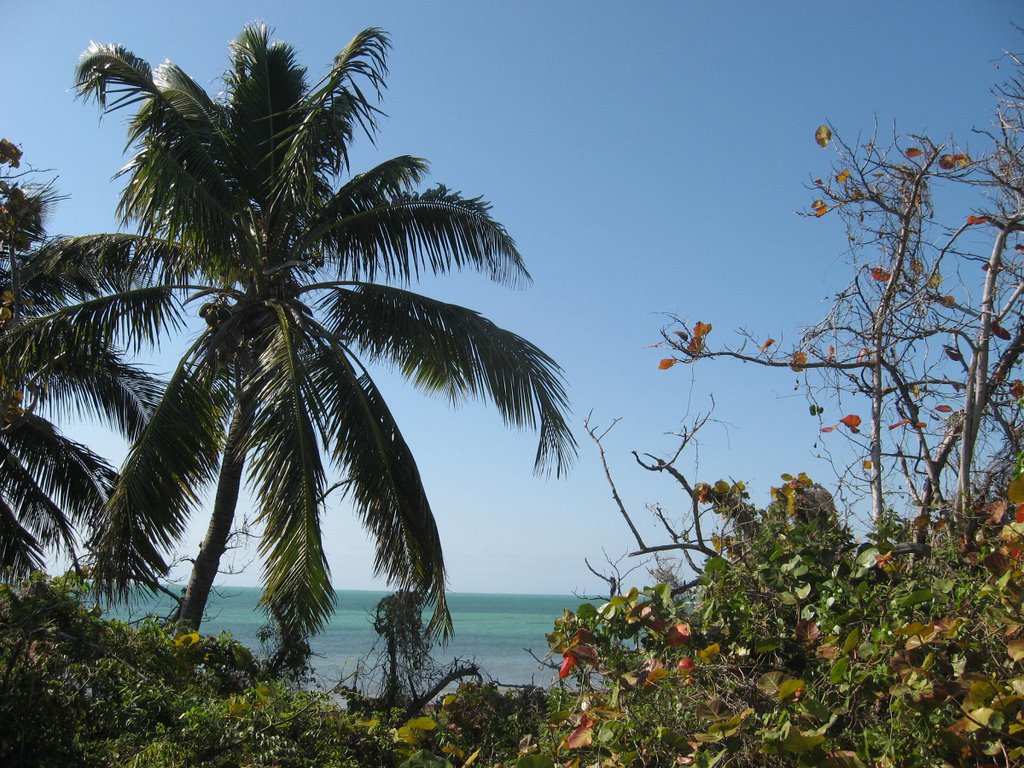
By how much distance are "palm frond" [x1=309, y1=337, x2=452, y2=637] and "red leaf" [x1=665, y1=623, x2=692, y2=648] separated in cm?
414

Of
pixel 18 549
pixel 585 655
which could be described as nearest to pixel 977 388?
pixel 585 655

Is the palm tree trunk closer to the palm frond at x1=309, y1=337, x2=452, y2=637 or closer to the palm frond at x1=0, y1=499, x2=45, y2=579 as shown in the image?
the palm frond at x1=309, y1=337, x2=452, y2=637

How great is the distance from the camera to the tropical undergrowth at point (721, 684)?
9.25ft

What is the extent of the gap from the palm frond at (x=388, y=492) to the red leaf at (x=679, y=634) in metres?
4.14

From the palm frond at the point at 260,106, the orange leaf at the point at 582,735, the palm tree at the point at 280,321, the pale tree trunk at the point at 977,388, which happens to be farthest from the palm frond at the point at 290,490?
the pale tree trunk at the point at 977,388

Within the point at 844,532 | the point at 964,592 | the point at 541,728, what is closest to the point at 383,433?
the point at 541,728

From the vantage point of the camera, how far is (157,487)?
7129mm

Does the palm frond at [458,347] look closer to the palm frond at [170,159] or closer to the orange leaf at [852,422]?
the palm frond at [170,159]

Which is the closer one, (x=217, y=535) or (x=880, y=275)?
(x=880, y=275)

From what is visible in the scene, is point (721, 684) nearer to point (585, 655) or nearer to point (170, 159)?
point (585, 655)

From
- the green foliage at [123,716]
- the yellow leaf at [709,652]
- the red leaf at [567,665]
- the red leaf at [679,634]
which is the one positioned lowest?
the green foliage at [123,716]

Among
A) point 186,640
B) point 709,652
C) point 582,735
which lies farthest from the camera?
point 186,640

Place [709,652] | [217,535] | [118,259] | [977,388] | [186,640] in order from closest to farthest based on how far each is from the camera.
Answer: [709,652]
[977,388]
[186,640]
[217,535]
[118,259]

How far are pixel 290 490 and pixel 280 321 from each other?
196cm
